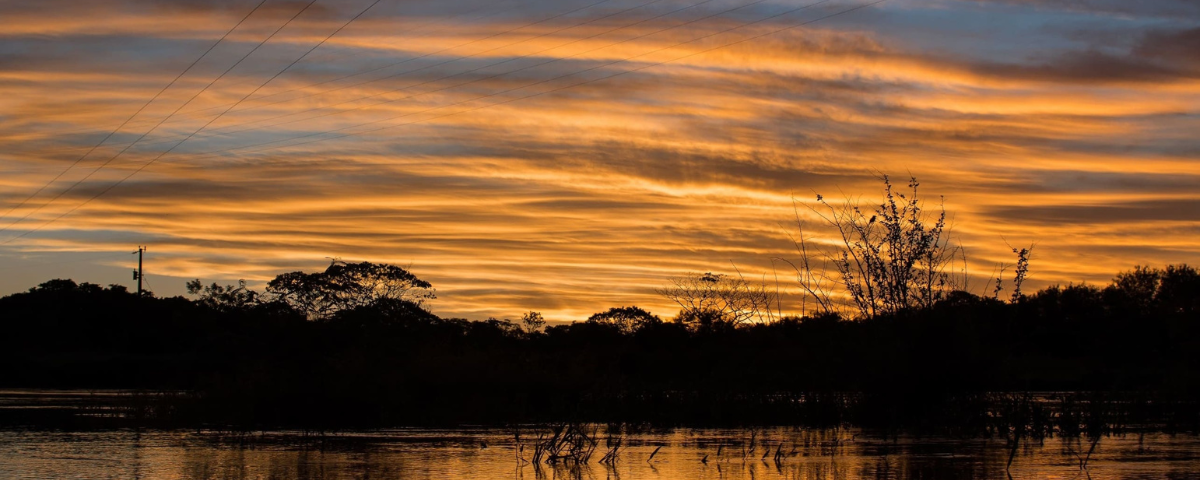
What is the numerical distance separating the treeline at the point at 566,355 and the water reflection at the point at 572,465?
11.1ft

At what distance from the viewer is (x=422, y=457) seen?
19078 mm

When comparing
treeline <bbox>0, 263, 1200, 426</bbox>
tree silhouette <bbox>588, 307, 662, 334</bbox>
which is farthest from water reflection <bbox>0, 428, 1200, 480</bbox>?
tree silhouette <bbox>588, 307, 662, 334</bbox>

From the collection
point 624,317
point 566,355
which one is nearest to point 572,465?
point 566,355

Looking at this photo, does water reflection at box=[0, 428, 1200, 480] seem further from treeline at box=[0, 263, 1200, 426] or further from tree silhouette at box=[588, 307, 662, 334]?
tree silhouette at box=[588, 307, 662, 334]

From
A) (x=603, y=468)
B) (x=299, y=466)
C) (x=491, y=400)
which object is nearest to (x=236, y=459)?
(x=299, y=466)

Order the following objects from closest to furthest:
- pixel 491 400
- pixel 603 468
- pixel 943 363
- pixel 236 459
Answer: pixel 603 468
pixel 236 459
pixel 943 363
pixel 491 400

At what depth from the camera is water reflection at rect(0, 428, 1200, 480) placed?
53.8 feet

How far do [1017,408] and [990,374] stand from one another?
240cm

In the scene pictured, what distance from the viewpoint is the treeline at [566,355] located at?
28.5 metres

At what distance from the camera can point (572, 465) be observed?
58.8 ft

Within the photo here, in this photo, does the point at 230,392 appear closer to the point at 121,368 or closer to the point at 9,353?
the point at 121,368

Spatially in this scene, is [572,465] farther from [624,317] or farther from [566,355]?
[624,317]

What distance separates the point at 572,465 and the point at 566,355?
797 inches

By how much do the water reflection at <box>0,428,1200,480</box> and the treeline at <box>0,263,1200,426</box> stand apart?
3370mm
